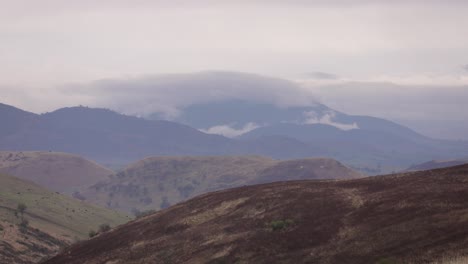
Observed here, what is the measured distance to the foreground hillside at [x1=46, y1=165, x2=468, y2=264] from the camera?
119 ft

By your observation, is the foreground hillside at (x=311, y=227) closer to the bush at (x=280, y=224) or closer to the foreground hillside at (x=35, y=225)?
Result: the bush at (x=280, y=224)

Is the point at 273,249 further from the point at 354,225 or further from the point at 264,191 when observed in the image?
the point at 264,191

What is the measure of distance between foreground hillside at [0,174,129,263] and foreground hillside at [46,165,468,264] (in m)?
Answer: 39.0

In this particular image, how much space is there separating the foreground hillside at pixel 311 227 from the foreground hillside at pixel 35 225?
39.0m

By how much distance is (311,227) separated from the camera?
43.9 m

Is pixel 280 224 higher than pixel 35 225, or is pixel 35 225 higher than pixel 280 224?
pixel 280 224

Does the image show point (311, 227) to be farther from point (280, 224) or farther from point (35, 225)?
point (35, 225)

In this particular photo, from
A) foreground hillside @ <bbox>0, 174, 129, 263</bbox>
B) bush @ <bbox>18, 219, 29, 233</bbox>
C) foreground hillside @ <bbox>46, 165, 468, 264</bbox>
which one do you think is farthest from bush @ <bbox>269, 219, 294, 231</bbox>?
bush @ <bbox>18, 219, 29, 233</bbox>

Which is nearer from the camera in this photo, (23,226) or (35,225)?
(23,226)

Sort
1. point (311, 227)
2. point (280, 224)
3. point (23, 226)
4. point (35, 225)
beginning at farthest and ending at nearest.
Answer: point (35, 225), point (23, 226), point (280, 224), point (311, 227)

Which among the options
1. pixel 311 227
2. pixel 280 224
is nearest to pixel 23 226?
pixel 280 224

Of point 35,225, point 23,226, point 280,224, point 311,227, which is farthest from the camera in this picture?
point 35,225

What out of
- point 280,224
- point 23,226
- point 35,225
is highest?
point 280,224

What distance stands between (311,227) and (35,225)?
10659 centimetres
